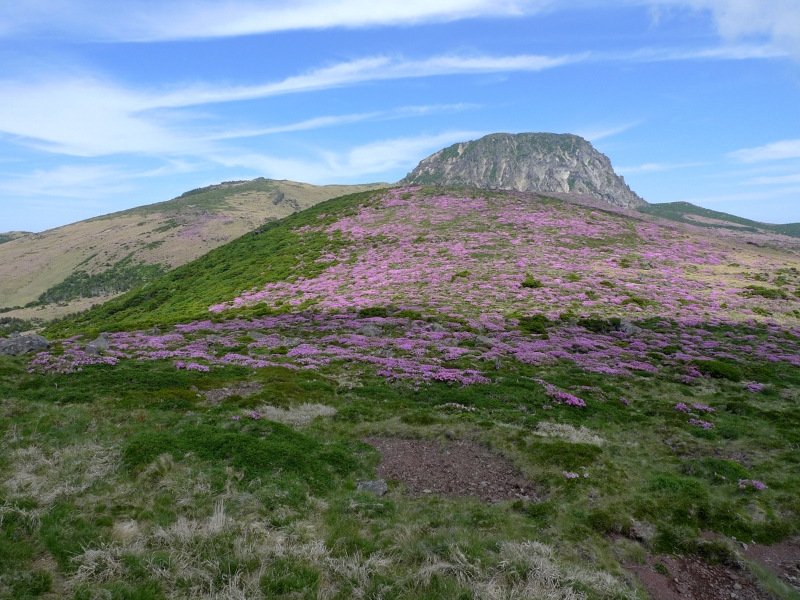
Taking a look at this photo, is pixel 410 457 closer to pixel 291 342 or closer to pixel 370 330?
pixel 291 342

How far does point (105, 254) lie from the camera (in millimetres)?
140625

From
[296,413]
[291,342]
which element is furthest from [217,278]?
[296,413]

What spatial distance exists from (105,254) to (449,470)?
164m

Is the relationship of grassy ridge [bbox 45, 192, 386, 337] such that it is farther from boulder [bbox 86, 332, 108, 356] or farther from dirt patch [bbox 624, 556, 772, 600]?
dirt patch [bbox 624, 556, 772, 600]

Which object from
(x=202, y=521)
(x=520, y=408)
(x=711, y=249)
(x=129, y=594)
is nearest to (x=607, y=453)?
(x=520, y=408)

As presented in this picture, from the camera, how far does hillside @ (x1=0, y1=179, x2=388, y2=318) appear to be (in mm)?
110500

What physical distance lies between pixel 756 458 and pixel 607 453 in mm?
6722

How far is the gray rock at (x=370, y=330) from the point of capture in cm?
3809

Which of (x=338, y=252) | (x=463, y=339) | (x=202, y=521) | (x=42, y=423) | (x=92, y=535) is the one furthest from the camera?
(x=338, y=252)

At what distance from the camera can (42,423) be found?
16422 millimetres

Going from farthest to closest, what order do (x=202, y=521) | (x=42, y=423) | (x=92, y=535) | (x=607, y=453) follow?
(x=607, y=453), (x=42, y=423), (x=202, y=521), (x=92, y=535)

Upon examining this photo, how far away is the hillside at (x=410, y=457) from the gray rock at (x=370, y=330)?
23 cm

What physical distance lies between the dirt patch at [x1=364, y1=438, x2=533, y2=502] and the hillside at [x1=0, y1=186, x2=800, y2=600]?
0.36 ft

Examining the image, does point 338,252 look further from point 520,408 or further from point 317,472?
point 317,472
